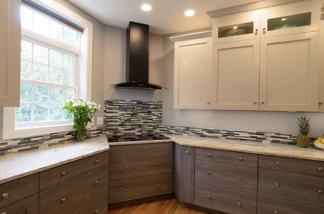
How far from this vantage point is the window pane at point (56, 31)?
1.91 metres

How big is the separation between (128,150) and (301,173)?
6.10ft

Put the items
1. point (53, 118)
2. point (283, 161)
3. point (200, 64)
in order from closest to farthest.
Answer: point (283, 161)
point (53, 118)
point (200, 64)

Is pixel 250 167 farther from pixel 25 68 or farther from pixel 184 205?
pixel 25 68

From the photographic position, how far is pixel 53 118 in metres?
1.96

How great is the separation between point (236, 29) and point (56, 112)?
2509mm

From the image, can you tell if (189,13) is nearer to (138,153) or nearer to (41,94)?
(138,153)

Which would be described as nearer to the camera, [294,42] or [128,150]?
[294,42]

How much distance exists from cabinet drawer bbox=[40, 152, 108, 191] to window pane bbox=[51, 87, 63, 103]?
36.6 inches

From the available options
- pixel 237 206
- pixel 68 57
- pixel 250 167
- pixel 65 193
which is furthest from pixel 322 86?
pixel 68 57

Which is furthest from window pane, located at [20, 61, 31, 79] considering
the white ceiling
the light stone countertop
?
the white ceiling

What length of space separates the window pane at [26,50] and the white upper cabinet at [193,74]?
70.4 inches

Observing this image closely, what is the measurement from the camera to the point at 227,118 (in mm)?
2422

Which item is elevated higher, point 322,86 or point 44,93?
point 322,86

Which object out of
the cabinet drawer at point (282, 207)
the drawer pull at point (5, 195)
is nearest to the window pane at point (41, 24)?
the drawer pull at point (5, 195)
